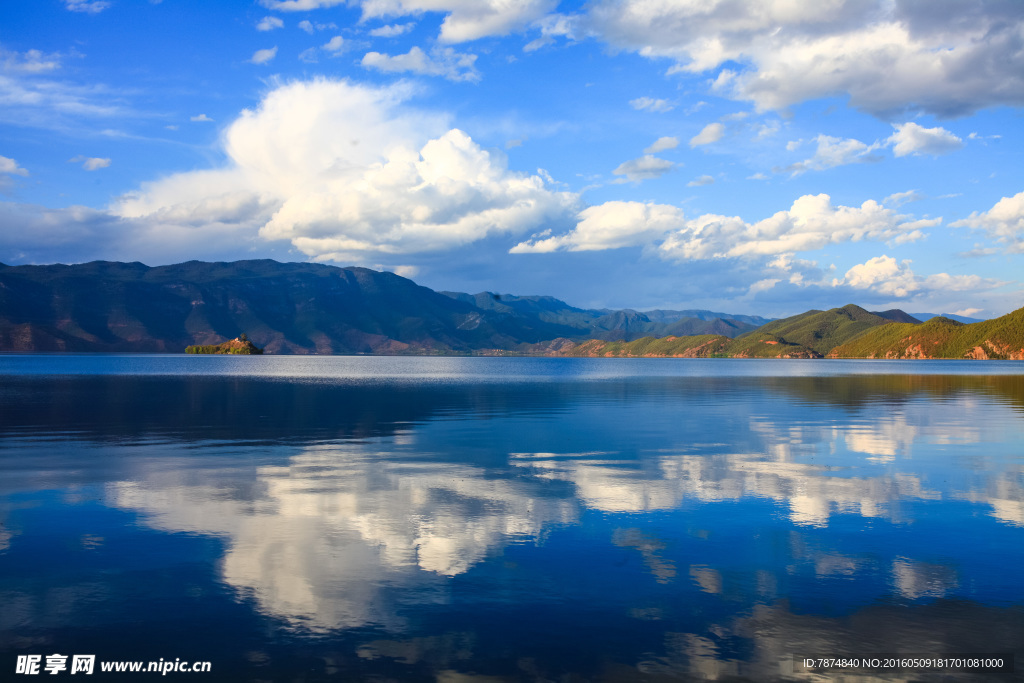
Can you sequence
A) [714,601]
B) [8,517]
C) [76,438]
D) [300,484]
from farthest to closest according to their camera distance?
[76,438], [300,484], [8,517], [714,601]

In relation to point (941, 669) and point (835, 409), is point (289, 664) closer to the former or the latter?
point (941, 669)

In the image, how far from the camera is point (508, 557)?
19.1 m

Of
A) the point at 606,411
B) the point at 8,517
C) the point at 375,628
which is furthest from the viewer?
the point at 606,411

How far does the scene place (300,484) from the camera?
29.3 m

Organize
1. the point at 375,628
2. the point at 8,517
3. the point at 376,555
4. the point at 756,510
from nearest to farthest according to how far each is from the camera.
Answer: the point at 375,628
the point at 376,555
the point at 8,517
the point at 756,510

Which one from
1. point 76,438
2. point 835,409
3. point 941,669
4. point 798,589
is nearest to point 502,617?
point 798,589

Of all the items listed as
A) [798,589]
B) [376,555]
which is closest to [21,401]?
[376,555]

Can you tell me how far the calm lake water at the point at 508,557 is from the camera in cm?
1330

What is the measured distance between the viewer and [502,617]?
1476 cm

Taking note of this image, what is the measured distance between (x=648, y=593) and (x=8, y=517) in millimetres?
22061

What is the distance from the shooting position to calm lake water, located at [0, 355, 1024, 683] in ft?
43.6

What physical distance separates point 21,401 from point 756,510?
3196 inches

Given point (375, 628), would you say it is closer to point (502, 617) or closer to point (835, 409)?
point (502, 617)

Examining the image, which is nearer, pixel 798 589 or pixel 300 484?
pixel 798 589
